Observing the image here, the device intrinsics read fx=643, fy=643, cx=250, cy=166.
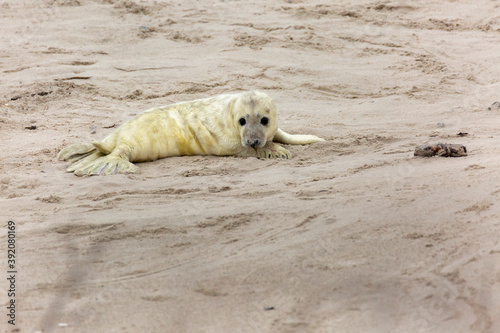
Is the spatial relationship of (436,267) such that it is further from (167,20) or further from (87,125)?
(167,20)

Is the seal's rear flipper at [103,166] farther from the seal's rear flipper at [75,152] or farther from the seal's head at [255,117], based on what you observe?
the seal's head at [255,117]

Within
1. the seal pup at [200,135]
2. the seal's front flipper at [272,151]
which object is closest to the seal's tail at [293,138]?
the seal pup at [200,135]

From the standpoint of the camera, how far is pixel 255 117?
5.57m

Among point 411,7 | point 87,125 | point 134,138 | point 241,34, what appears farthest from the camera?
point 411,7

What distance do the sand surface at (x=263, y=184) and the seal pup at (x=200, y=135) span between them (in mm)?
205

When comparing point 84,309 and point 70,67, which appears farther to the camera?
point 70,67

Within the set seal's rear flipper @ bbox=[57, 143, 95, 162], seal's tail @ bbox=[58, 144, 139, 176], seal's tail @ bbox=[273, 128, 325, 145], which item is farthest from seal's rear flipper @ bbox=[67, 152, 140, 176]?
seal's tail @ bbox=[273, 128, 325, 145]

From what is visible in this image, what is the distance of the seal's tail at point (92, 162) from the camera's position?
4.98 metres

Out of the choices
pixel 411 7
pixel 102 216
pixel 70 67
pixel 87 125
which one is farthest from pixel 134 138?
pixel 411 7

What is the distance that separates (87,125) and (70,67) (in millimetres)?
1574

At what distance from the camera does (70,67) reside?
7.64 metres

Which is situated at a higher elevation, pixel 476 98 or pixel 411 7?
pixel 411 7

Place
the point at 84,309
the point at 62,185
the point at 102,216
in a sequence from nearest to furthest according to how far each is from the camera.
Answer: the point at 84,309 → the point at 102,216 → the point at 62,185

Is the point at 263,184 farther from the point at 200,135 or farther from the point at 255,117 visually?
the point at 200,135
